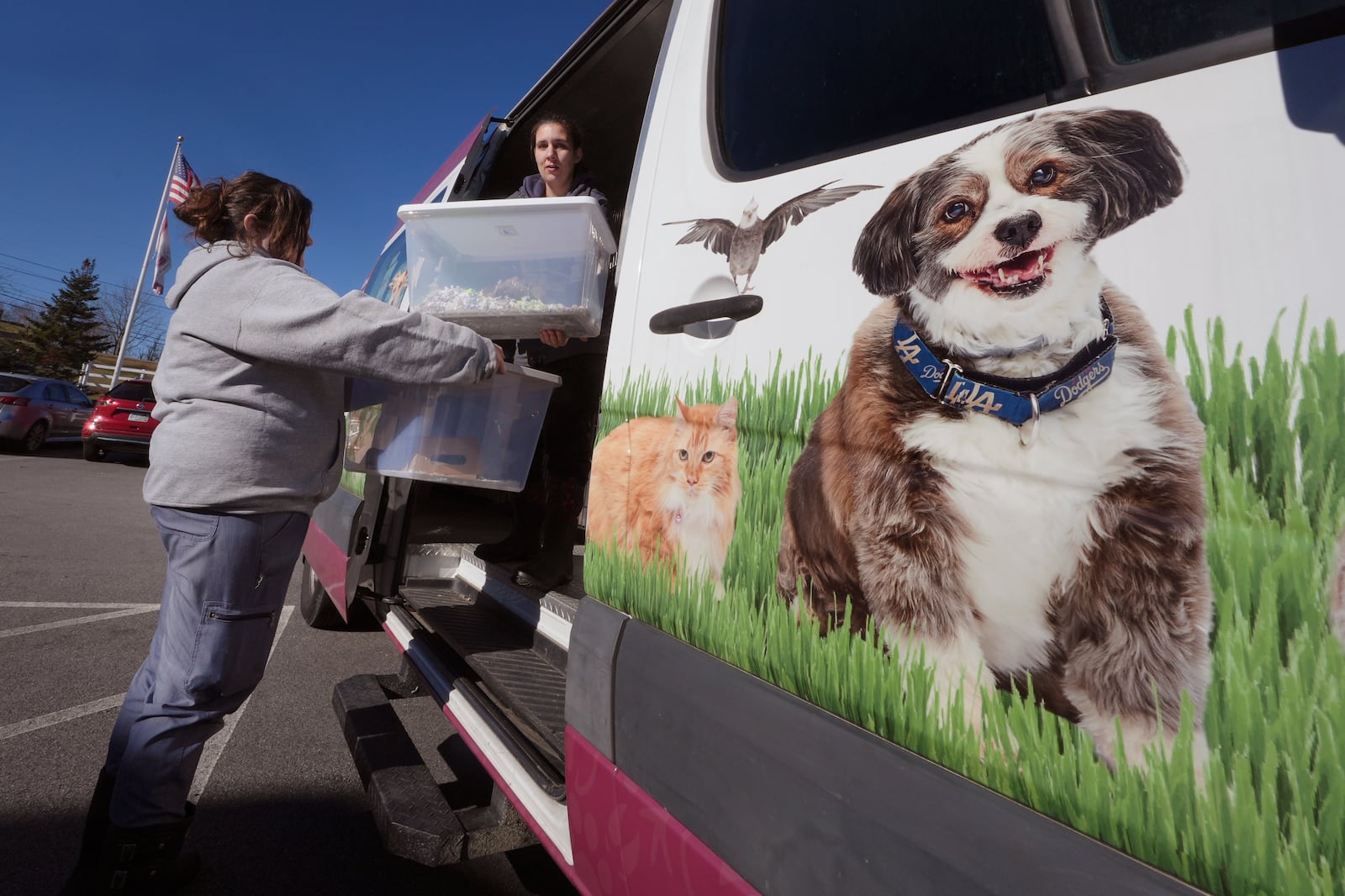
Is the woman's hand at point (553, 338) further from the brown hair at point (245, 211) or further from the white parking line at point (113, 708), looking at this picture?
the white parking line at point (113, 708)

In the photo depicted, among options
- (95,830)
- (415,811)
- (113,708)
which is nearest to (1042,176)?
(415,811)

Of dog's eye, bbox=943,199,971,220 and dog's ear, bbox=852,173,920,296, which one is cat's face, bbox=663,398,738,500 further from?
dog's eye, bbox=943,199,971,220

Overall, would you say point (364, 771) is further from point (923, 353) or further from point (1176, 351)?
point (1176, 351)

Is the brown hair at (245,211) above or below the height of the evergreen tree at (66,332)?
below

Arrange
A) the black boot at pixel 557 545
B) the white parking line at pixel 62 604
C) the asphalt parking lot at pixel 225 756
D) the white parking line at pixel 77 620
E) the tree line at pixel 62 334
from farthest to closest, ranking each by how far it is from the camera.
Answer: the tree line at pixel 62 334 → the white parking line at pixel 62 604 → the white parking line at pixel 77 620 → the black boot at pixel 557 545 → the asphalt parking lot at pixel 225 756

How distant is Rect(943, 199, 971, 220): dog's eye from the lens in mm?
916

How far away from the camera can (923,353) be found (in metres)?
0.92

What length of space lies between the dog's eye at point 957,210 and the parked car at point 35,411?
637 inches

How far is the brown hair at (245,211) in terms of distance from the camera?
1.81 m

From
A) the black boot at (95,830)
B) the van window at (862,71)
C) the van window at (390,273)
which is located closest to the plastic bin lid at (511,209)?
the van window at (862,71)

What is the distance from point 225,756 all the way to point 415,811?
1525 millimetres

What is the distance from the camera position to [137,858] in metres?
1.62

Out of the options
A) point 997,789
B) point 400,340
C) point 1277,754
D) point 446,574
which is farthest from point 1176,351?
point 446,574

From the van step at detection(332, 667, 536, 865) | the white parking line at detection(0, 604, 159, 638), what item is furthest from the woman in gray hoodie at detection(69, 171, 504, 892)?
the white parking line at detection(0, 604, 159, 638)
